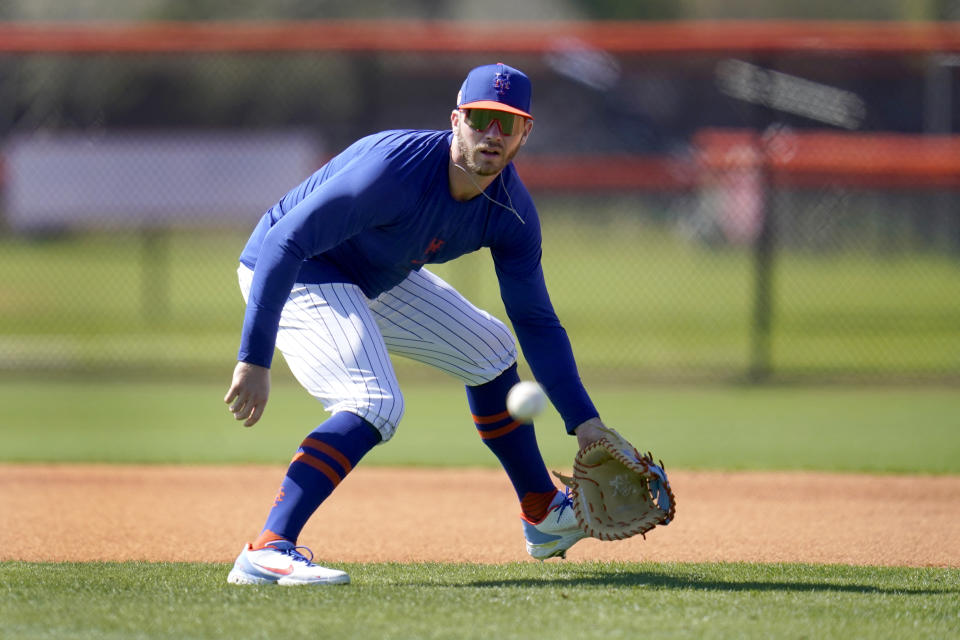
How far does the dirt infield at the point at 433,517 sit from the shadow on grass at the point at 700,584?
1.54 feet

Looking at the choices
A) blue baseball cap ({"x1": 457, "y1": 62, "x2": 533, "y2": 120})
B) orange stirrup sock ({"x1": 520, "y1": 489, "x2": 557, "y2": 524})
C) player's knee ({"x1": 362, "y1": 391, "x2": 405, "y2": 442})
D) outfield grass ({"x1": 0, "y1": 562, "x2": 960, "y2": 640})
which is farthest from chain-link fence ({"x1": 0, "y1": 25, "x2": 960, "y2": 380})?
player's knee ({"x1": 362, "y1": 391, "x2": 405, "y2": 442})

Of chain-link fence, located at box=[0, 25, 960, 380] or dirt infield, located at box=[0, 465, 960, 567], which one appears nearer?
dirt infield, located at box=[0, 465, 960, 567]

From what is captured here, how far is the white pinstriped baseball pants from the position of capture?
354 centimetres

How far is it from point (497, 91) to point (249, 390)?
1.14m

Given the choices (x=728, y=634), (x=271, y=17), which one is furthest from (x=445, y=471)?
(x=271, y=17)

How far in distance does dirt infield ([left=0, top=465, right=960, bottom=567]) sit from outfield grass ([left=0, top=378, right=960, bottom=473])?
400mm

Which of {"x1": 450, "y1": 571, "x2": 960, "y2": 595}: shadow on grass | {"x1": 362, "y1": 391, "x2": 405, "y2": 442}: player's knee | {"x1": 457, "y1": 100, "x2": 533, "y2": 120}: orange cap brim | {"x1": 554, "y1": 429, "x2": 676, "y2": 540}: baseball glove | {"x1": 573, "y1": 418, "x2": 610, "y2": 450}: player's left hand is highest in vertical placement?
{"x1": 457, "y1": 100, "x2": 533, "y2": 120}: orange cap brim

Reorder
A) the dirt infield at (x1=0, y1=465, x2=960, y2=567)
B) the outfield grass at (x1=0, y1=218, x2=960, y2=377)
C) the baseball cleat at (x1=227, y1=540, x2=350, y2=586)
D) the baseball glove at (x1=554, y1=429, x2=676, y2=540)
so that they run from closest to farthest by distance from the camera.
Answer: the baseball cleat at (x1=227, y1=540, x2=350, y2=586) < the baseball glove at (x1=554, y1=429, x2=676, y2=540) < the dirt infield at (x1=0, y1=465, x2=960, y2=567) < the outfield grass at (x1=0, y1=218, x2=960, y2=377)

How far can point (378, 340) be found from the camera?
3662mm

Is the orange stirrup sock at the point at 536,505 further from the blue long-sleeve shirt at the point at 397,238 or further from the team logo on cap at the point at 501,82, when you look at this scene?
the team logo on cap at the point at 501,82

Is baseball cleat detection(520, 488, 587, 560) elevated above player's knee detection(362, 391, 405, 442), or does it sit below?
below

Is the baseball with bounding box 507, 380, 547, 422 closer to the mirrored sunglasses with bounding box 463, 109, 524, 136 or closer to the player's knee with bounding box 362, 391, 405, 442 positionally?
the player's knee with bounding box 362, 391, 405, 442

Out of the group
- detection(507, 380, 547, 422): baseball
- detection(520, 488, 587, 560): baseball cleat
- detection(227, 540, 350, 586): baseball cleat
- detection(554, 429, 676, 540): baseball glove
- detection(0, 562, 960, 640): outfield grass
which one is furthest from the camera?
detection(520, 488, 587, 560): baseball cleat

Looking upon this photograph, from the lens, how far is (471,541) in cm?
449
